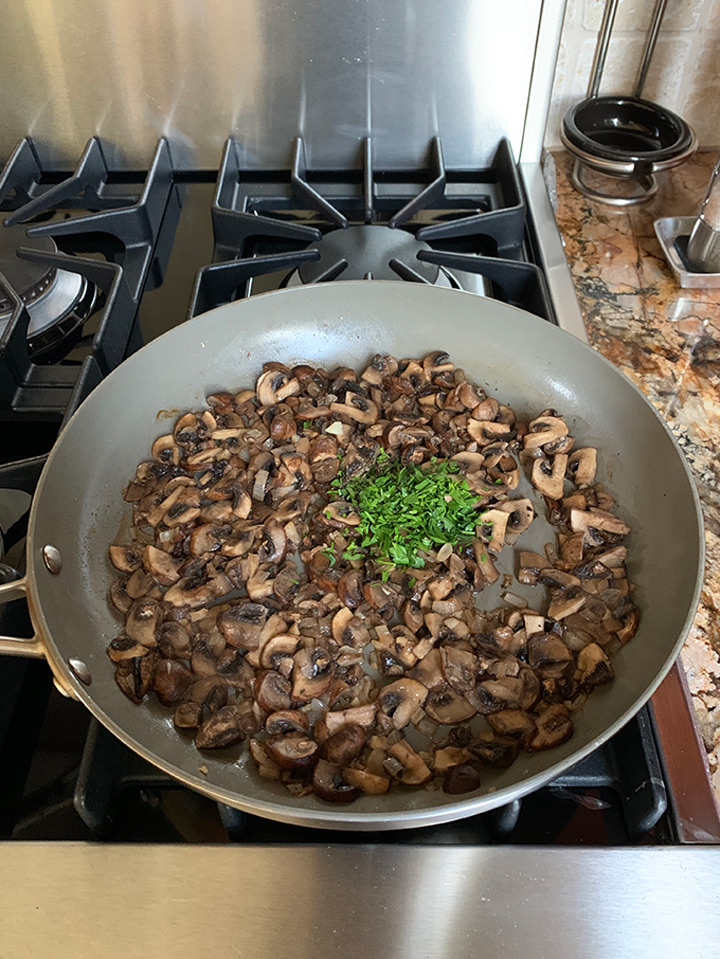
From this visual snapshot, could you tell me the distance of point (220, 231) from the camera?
1325 millimetres

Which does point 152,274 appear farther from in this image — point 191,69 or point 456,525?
point 456,525

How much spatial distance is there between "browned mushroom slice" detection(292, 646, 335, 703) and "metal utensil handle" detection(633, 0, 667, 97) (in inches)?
50.4

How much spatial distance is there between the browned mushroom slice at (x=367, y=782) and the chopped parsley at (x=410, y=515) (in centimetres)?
28

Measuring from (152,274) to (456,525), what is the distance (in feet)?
2.46

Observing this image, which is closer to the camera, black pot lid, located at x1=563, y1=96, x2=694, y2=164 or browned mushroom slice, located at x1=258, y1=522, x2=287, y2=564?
browned mushroom slice, located at x1=258, y1=522, x2=287, y2=564

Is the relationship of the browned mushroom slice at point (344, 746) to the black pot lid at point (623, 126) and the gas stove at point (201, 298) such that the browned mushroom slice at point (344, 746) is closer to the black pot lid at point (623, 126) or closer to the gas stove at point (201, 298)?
the gas stove at point (201, 298)

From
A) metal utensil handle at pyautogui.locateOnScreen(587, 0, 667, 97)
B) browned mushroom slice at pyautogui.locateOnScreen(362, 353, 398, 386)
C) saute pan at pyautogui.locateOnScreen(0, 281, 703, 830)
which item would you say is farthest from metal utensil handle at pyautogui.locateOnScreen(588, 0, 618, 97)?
browned mushroom slice at pyautogui.locateOnScreen(362, 353, 398, 386)

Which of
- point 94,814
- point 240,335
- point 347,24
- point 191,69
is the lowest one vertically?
point 94,814

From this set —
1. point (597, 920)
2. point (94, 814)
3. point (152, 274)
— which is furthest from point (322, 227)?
point (597, 920)

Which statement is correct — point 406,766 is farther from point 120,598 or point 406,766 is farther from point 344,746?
point 120,598

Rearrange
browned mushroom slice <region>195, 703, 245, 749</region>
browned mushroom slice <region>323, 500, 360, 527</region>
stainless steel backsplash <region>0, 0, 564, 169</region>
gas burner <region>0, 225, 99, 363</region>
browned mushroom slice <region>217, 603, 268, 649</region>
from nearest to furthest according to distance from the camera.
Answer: browned mushroom slice <region>195, 703, 245, 749</region>
browned mushroom slice <region>217, 603, 268, 649</region>
browned mushroom slice <region>323, 500, 360, 527</region>
gas burner <region>0, 225, 99, 363</region>
stainless steel backsplash <region>0, 0, 564, 169</region>

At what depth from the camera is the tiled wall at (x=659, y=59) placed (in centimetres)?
137

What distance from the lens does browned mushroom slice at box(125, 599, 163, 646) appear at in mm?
926

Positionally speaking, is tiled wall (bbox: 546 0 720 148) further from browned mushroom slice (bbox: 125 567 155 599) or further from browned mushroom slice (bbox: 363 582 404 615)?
browned mushroom slice (bbox: 125 567 155 599)
